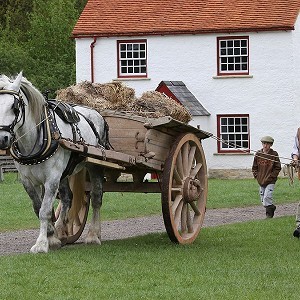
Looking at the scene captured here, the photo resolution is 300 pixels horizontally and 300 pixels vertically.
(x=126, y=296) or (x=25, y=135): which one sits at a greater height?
(x=25, y=135)

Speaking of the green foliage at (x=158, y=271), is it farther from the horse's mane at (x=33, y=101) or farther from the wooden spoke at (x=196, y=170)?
the horse's mane at (x=33, y=101)

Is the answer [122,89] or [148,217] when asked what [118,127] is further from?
[148,217]

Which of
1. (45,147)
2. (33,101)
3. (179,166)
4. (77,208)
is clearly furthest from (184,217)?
(33,101)

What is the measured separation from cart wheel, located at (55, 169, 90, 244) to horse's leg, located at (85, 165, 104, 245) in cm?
50

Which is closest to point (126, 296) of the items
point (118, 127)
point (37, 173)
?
point (37, 173)

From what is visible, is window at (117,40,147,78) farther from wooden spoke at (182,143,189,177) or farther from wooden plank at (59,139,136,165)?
wooden plank at (59,139,136,165)

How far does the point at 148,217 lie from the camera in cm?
2041

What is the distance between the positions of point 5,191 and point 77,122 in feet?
48.7

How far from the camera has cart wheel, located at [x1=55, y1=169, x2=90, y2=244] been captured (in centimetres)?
1474

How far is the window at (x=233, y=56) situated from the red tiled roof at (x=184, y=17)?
0.53 m

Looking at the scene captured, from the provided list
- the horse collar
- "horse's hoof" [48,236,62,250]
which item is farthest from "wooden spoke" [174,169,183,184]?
the horse collar

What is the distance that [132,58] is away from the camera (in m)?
36.9

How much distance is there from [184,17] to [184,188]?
74.6ft

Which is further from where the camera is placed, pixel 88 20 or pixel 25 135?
pixel 88 20
